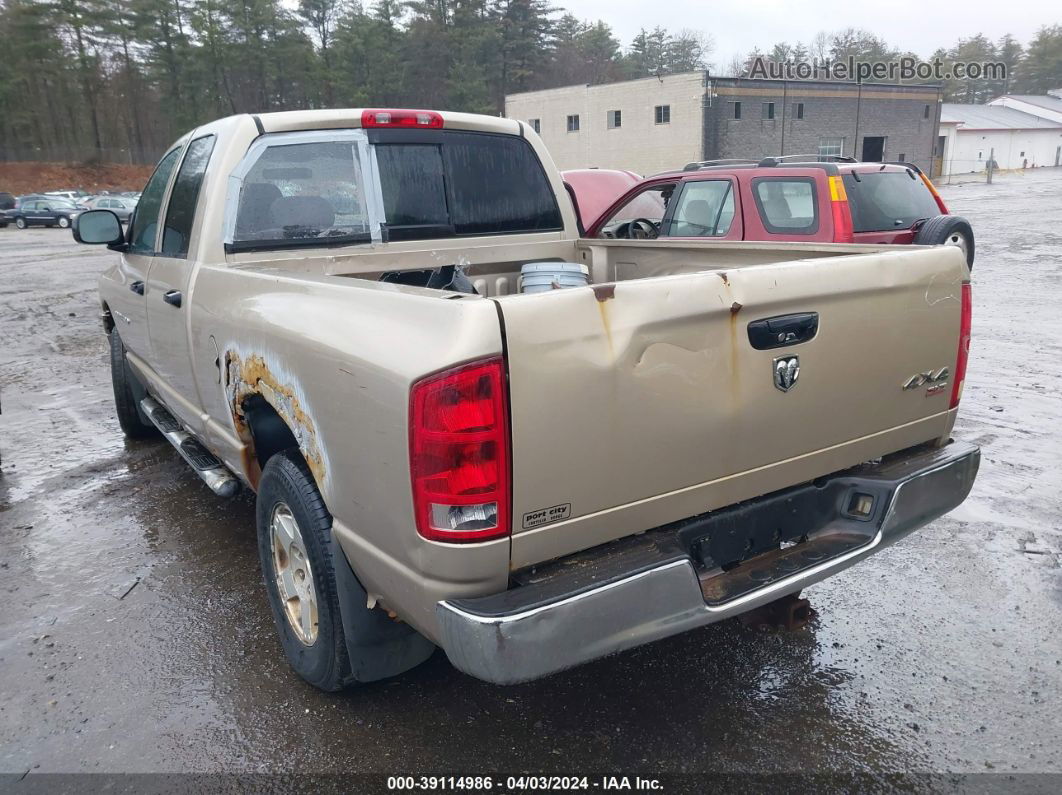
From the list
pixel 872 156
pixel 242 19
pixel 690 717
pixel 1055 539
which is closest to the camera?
pixel 690 717

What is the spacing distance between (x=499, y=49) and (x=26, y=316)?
6171cm

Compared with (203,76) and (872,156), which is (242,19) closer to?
(203,76)

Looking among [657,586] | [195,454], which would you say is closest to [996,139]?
[195,454]

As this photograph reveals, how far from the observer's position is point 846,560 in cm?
262

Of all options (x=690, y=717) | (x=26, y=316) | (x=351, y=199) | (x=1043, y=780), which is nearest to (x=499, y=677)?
(x=690, y=717)

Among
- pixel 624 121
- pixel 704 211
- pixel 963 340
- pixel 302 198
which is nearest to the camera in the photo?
pixel 963 340

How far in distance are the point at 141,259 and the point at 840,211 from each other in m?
6.02

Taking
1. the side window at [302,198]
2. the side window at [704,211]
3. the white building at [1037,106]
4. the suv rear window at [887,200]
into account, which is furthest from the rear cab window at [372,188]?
the white building at [1037,106]

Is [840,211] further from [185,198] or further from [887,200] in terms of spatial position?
[185,198]

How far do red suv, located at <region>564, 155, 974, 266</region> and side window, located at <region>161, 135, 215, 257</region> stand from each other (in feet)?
13.9

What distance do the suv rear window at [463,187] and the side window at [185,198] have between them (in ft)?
2.83

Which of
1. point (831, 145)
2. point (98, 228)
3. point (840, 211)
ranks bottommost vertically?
point (840, 211)

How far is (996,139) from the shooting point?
6944 centimetres

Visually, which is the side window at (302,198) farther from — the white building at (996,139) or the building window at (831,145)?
the white building at (996,139)
